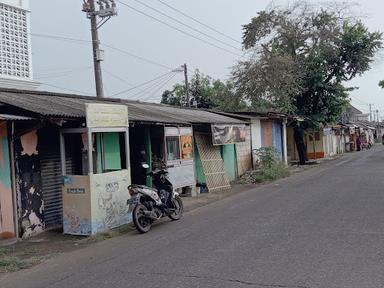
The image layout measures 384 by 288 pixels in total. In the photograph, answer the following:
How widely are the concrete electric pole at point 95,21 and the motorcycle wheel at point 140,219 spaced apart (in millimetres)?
9867

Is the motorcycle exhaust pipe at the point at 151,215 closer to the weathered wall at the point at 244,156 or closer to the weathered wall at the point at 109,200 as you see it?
the weathered wall at the point at 109,200

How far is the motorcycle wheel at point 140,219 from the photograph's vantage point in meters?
9.59

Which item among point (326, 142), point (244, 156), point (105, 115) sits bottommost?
point (244, 156)

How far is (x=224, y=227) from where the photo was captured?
31.2 ft

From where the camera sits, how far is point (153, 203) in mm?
10305

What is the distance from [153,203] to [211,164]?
300 inches

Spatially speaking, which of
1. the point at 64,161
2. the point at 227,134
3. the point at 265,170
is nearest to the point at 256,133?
the point at 265,170

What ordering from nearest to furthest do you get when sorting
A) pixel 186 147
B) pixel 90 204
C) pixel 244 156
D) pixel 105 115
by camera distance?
pixel 90 204
pixel 105 115
pixel 186 147
pixel 244 156

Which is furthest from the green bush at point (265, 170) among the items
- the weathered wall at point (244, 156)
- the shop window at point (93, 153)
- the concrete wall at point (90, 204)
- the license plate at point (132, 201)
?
the license plate at point (132, 201)

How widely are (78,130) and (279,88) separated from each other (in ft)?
68.3

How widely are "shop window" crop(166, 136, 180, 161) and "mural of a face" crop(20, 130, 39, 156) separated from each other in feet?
16.1

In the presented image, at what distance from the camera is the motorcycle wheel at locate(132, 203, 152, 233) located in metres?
9.59

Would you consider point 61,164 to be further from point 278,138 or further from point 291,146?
point 291,146

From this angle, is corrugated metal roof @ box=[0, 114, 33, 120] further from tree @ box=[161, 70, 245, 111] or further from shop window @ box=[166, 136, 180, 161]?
tree @ box=[161, 70, 245, 111]
